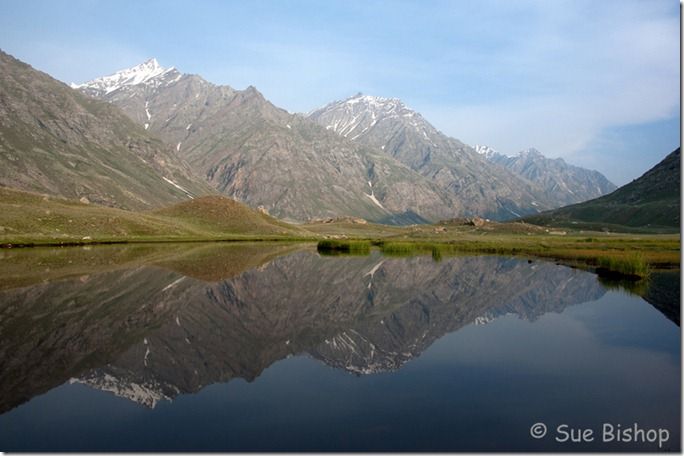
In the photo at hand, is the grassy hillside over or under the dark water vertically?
over

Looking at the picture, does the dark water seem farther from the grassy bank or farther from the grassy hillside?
the grassy hillside

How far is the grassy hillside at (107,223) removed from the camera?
393 feet

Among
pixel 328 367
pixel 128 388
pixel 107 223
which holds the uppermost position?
pixel 107 223

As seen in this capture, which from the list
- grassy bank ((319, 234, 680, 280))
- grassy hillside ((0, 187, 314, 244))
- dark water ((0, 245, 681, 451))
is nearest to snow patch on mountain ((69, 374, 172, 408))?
dark water ((0, 245, 681, 451))

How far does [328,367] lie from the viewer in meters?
27.1

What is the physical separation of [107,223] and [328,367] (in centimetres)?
13319

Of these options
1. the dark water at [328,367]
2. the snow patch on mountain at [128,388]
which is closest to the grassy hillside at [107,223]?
the dark water at [328,367]

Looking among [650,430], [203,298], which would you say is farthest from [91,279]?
[650,430]

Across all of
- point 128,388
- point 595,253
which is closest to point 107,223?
point 595,253

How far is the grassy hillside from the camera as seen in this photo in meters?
120

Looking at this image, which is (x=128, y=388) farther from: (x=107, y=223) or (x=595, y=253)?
(x=107, y=223)

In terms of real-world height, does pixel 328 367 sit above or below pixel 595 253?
below

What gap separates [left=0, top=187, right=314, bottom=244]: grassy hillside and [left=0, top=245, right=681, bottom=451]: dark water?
2862 inches

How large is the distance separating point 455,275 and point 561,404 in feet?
163
